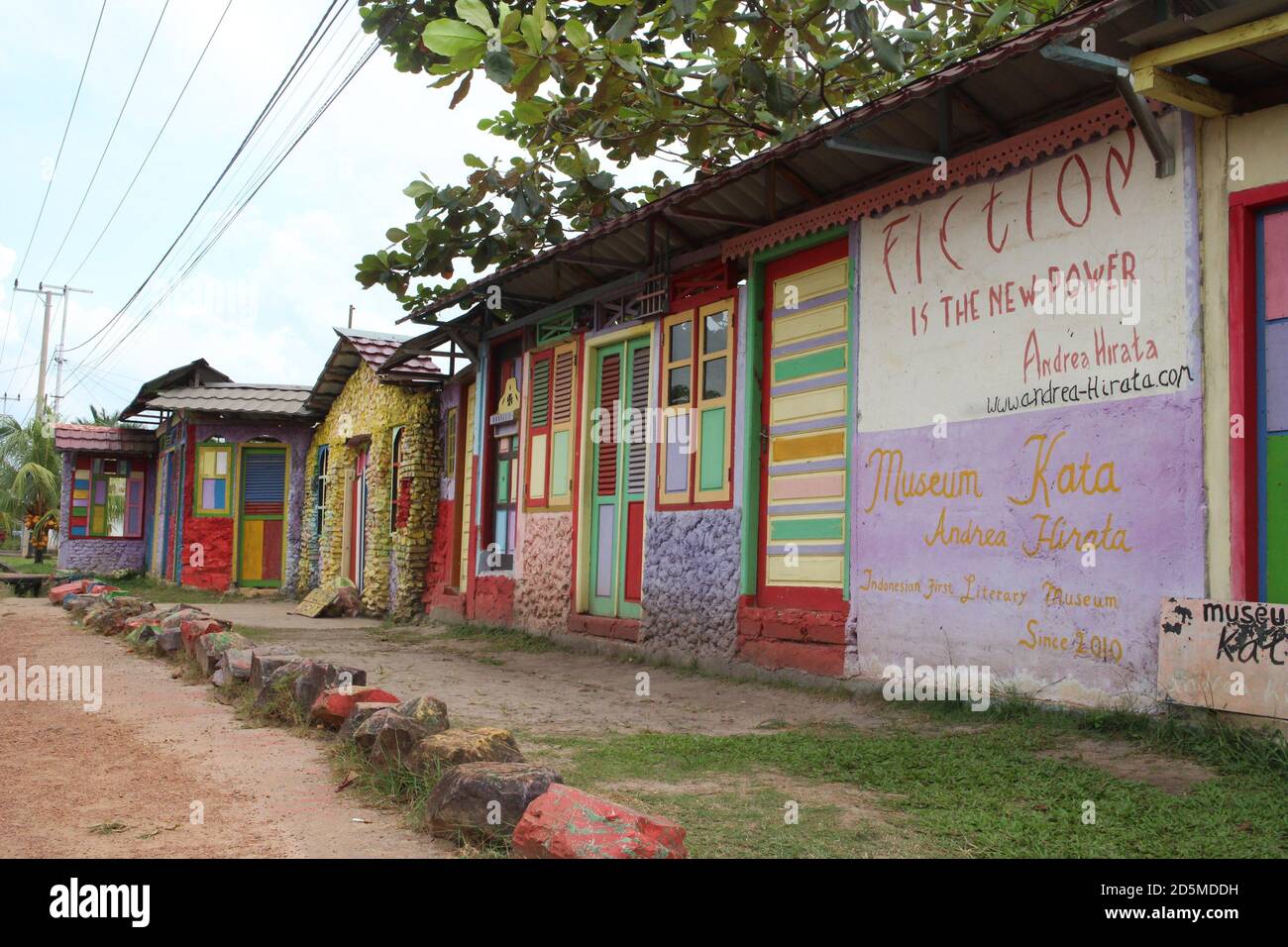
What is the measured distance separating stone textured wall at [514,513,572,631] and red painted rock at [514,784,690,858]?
719 centimetres

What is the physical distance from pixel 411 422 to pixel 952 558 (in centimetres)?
966

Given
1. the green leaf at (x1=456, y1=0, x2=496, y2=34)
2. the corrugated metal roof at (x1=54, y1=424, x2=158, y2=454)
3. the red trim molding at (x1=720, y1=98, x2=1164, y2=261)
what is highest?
the green leaf at (x1=456, y1=0, x2=496, y2=34)

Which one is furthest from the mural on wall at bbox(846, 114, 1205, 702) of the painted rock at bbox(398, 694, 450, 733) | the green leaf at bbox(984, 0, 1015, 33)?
the painted rock at bbox(398, 694, 450, 733)

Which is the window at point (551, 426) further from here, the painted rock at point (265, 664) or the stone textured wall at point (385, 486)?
the painted rock at point (265, 664)

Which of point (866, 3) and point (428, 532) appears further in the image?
point (428, 532)

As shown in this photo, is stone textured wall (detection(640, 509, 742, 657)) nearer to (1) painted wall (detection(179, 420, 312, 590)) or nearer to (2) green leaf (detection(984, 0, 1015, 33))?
(2) green leaf (detection(984, 0, 1015, 33))

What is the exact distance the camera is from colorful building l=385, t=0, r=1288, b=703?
5.09m

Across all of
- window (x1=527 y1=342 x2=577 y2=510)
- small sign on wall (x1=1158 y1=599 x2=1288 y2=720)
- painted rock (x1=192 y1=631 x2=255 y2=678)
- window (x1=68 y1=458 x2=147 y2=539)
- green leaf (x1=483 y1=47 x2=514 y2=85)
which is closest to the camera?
small sign on wall (x1=1158 y1=599 x2=1288 y2=720)

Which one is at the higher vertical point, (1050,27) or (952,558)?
(1050,27)

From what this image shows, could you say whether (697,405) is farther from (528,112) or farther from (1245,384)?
(1245,384)
